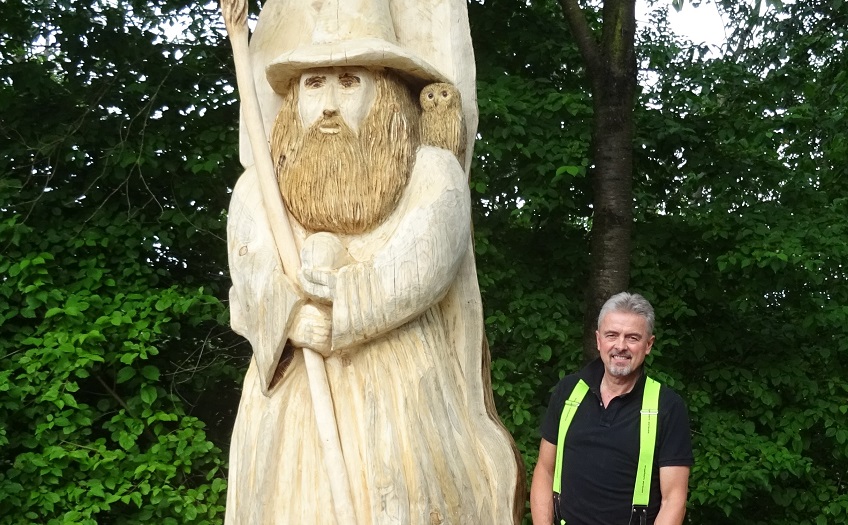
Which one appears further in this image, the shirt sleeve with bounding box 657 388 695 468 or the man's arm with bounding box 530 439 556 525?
the man's arm with bounding box 530 439 556 525

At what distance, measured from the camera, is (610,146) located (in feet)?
19.5

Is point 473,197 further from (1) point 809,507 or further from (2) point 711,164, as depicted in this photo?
(1) point 809,507

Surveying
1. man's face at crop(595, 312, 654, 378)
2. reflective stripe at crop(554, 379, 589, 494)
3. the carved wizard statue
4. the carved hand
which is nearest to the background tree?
the carved wizard statue

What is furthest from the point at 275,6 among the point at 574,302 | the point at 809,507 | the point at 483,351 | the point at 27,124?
the point at 809,507

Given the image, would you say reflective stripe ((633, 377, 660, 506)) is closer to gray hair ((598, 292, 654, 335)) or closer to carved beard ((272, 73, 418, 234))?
gray hair ((598, 292, 654, 335))

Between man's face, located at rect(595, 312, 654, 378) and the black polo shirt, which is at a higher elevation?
man's face, located at rect(595, 312, 654, 378)

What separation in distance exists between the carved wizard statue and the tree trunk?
7.79 feet

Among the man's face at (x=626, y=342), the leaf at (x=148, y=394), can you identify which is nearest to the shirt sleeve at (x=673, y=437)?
the man's face at (x=626, y=342)

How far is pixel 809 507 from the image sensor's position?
6.51 meters

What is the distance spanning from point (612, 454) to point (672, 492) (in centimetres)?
20

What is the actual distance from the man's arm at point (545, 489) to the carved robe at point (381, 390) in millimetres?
117

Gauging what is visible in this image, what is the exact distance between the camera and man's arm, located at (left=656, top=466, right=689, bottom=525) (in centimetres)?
292

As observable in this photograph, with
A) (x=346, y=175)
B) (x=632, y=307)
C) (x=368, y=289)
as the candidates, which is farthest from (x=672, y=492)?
(x=346, y=175)

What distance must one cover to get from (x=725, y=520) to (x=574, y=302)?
1838mm
